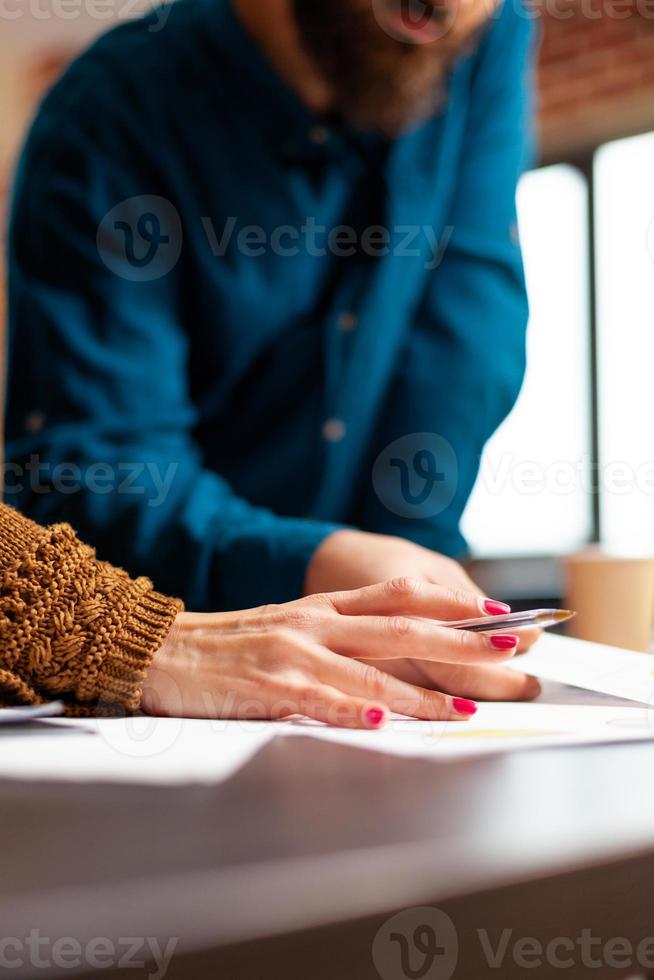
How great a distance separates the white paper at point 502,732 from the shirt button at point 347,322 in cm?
59

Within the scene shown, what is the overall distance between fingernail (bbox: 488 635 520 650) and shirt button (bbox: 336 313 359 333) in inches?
23.3

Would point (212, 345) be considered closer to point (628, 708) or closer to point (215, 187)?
point (215, 187)

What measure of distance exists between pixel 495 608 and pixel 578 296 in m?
4.05

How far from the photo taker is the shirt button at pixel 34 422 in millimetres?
834

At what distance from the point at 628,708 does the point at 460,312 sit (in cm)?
70

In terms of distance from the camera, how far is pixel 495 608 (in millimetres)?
448

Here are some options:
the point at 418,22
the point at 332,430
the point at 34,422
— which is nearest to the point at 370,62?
the point at 418,22

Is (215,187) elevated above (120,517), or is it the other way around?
(215,187)

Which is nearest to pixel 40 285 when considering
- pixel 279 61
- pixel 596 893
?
pixel 279 61

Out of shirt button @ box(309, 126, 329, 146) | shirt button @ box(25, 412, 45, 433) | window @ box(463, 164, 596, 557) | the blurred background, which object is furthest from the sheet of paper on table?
window @ box(463, 164, 596, 557)

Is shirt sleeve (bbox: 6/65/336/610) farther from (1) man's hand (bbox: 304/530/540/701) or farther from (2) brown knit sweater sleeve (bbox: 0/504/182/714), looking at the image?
(2) brown knit sweater sleeve (bbox: 0/504/182/714)

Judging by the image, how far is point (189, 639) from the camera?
1.50 feet

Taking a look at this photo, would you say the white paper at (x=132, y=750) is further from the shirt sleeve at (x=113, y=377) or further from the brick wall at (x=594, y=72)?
the brick wall at (x=594, y=72)

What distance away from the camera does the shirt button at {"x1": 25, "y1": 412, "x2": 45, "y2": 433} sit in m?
0.83
